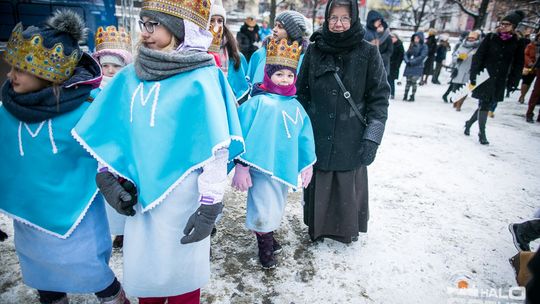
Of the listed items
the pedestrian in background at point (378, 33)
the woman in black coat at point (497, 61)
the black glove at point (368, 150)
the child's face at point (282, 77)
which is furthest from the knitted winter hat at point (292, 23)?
the pedestrian in background at point (378, 33)

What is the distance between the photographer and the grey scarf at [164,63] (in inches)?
57.3

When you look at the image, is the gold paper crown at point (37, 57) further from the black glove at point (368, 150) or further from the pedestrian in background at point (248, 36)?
the pedestrian in background at point (248, 36)

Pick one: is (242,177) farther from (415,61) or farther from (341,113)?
(415,61)

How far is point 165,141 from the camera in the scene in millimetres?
1527

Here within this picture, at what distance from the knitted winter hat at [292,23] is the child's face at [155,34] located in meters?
2.48

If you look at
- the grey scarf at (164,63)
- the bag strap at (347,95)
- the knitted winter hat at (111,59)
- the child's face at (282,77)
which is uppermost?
the grey scarf at (164,63)

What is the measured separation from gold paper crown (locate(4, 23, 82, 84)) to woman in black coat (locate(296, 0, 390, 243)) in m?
1.76

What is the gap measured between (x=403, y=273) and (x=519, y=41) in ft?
17.1

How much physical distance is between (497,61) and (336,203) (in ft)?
15.6

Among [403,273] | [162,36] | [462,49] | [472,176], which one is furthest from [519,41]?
[162,36]

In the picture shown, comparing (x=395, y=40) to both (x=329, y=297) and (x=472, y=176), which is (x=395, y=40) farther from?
(x=329, y=297)

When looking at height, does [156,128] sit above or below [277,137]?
above

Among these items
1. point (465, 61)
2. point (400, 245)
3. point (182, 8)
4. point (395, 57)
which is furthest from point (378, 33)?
point (182, 8)
